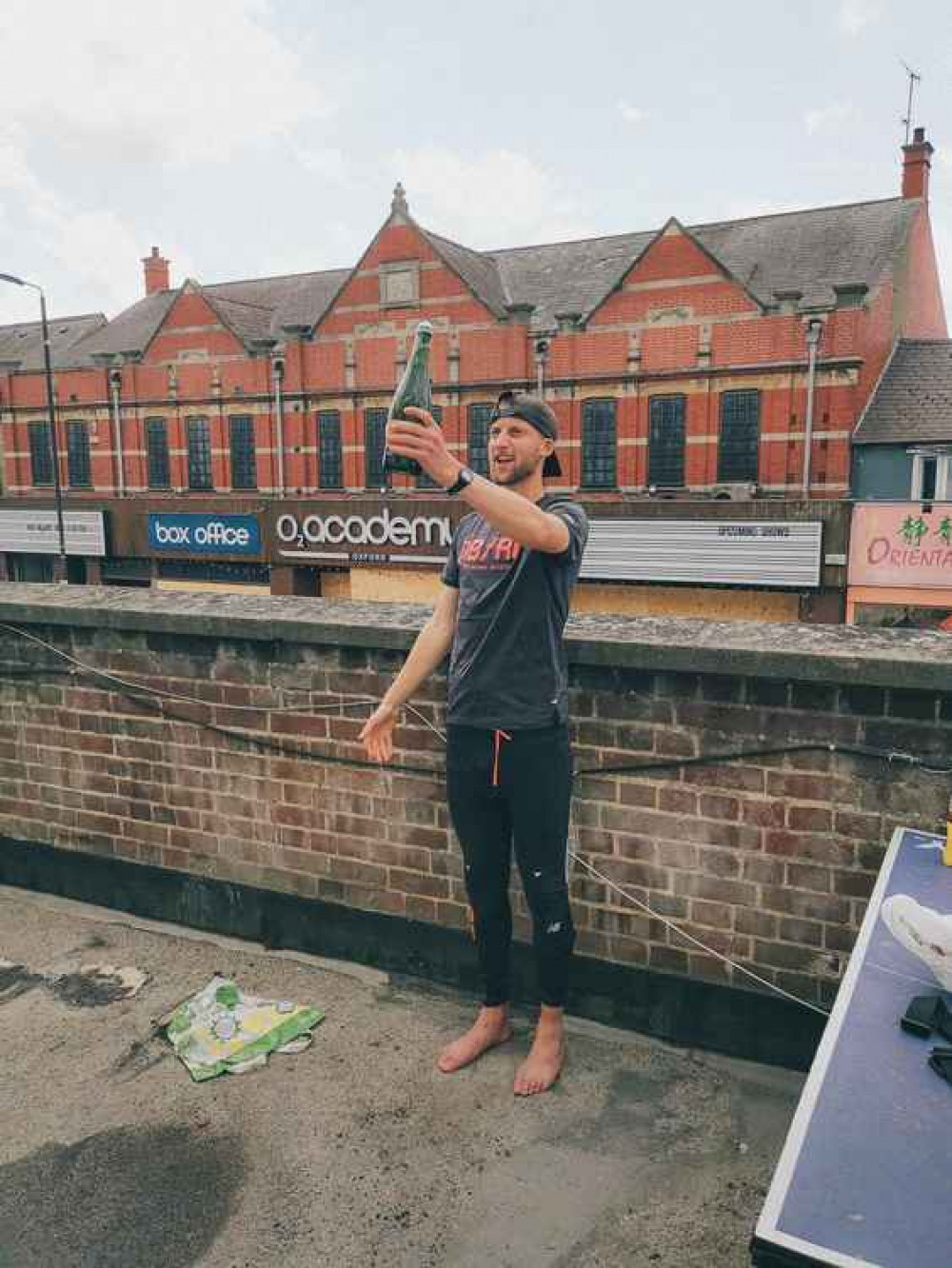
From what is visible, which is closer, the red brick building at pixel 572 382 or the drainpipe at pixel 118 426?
the red brick building at pixel 572 382

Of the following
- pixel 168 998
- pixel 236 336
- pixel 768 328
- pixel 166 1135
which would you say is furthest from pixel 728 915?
pixel 236 336

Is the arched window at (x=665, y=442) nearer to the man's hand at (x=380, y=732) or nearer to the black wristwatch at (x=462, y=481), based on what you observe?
the man's hand at (x=380, y=732)

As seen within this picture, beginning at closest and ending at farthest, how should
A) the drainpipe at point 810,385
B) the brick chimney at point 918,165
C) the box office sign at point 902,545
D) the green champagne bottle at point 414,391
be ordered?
the green champagne bottle at point 414,391 → the box office sign at point 902,545 → the drainpipe at point 810,385 → the brick chimney at point 918,165

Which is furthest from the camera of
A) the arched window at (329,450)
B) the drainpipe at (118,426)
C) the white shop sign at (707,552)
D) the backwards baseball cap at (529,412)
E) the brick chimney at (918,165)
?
the drainpipe at (118,426)

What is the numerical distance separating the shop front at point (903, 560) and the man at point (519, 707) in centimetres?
1803

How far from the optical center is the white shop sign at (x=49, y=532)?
2817 cm

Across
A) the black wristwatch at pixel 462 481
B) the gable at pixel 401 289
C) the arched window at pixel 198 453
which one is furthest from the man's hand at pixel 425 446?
the arched window at pixel 198 453

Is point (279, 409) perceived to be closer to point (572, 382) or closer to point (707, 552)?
point (572, 382)

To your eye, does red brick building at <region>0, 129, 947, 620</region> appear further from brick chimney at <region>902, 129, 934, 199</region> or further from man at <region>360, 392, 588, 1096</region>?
man at <region>360, 392, 588, 1096</region>

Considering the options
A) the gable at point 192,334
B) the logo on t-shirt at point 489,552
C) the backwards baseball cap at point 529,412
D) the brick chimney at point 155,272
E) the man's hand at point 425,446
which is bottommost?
the logo on t-shirt at point 489,552

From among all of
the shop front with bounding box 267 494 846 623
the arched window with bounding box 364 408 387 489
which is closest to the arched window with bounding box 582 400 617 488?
the shop front with bounding box 267 494 846 623

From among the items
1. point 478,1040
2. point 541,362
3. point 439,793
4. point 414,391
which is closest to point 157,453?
point 541,362

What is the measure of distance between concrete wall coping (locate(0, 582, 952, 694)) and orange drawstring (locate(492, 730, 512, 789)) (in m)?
0.64

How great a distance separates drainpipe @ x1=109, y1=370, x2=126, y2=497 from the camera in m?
31.8
